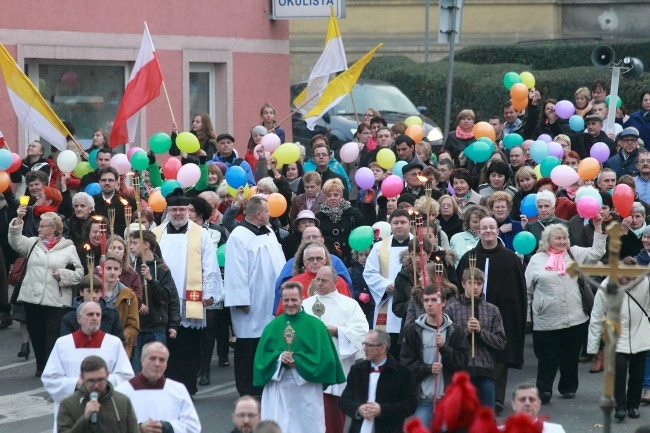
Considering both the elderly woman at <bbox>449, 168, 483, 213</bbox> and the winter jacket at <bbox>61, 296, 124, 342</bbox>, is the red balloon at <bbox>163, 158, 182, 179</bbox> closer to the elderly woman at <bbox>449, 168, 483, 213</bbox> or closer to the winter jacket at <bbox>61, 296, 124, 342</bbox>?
the elderly woman at <bbox>449, 168, 483, 213</bbox>

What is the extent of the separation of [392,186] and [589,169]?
2309 mm

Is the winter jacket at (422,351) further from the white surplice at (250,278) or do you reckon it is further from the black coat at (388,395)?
the white surplice at (250,278)

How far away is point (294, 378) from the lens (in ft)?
37.7

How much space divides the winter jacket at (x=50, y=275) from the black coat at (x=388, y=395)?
171 inches

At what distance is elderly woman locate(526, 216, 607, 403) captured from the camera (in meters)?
13.7

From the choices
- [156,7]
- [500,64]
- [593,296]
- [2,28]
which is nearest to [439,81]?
[500,64]

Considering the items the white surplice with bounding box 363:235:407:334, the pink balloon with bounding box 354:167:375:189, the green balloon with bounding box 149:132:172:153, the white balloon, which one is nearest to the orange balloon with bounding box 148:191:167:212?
the green balloon with bounding box 149:132:172:153

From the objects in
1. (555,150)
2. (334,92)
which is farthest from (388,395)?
(334,92)

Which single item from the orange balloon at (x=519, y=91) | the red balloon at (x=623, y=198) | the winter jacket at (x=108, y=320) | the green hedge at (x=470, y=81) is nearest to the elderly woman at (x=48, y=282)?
the winter jacket at (x=108, y=320)

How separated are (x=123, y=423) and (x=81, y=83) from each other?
12371 mm

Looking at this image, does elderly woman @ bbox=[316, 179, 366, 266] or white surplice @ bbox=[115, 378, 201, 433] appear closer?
white surplice @ bbox=[115, 378, 201, 433]

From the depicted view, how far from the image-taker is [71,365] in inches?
425

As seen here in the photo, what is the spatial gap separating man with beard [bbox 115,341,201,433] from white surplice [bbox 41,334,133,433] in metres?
0.66

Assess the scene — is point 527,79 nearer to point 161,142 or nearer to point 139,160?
point 161,142
